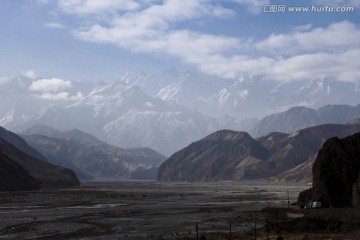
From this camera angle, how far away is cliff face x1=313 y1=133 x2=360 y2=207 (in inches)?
3381

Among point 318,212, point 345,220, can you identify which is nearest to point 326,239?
point 345,220

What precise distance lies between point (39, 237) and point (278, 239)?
29.5 metres

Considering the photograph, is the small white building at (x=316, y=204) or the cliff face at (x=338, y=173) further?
the cliff face at (x=338, y=173)

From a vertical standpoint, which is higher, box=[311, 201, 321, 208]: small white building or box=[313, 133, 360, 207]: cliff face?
box=[313, 133, 360, 207]: cliff face

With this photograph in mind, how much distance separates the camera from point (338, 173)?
91.0 meters

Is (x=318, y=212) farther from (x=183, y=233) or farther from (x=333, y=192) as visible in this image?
(x=183, y=233)

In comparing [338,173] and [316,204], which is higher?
[338,173]

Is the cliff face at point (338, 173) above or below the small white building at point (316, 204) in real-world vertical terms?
above

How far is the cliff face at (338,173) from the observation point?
85875 millimetres

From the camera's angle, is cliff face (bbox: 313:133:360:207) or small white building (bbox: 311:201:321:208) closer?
small white building (bbox: 311:201:321:208)

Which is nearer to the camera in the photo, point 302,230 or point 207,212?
point 302,230

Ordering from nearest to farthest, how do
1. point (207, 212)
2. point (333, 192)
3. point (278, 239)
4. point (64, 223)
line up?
1. point (278, 239)
2. point (64, 223)
3. point (333, 192)
4. point (207, 212)

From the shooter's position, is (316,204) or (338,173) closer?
(316,204)

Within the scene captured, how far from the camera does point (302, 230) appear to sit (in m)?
64.9
